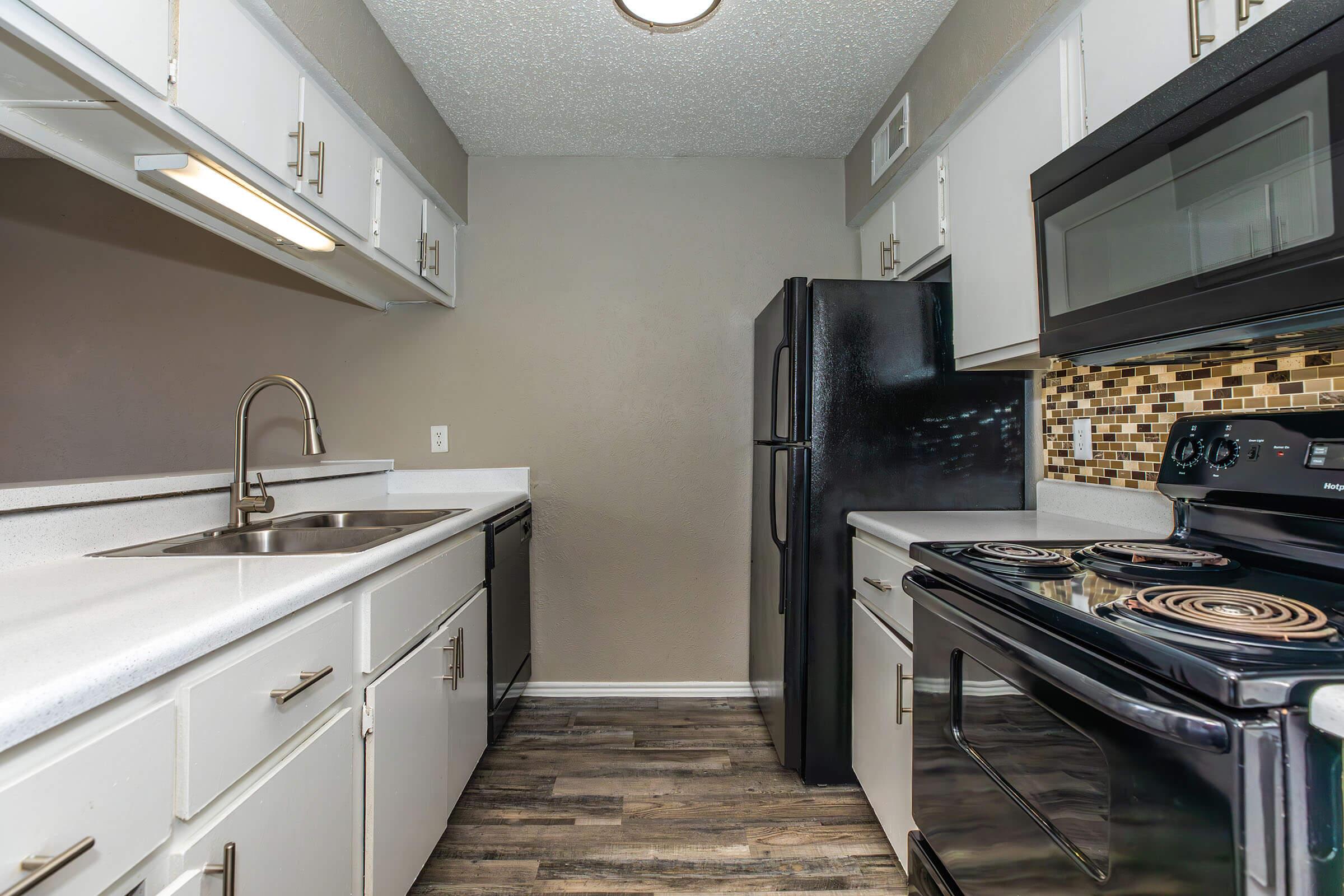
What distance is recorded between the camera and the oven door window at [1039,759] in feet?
2.55

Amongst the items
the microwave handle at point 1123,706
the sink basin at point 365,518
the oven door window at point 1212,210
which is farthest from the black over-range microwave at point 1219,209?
the sink basin at point 365,518

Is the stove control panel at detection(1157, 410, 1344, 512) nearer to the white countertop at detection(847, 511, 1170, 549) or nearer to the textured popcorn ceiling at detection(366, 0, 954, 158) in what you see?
the white countertop at detection(847, 511, 1170, 549)

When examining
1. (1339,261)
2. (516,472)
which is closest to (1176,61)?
(1339,261)

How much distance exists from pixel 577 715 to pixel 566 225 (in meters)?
2.02

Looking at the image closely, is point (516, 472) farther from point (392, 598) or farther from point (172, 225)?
point (172, 225)

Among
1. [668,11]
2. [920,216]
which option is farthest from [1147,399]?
[668,11]

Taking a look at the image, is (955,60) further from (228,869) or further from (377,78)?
(228,869)

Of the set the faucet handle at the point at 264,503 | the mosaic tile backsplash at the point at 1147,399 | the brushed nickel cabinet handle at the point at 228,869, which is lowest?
the brushed nickel cabinet handle at the point at 228,869

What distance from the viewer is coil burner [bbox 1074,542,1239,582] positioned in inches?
39.8

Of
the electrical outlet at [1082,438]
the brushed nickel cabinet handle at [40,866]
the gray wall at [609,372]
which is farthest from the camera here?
the gray wall at [609,372]

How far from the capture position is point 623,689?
8.81 feet

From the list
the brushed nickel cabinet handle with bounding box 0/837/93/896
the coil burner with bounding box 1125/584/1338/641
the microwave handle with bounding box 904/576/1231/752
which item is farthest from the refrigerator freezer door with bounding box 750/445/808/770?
the brushed nickel cabinet handle with bounding box 0/837/93/896

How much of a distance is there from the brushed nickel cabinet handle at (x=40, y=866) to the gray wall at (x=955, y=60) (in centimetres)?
192

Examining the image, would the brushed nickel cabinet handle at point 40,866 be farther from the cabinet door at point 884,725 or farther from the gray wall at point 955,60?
the gray wall at point 955,60
